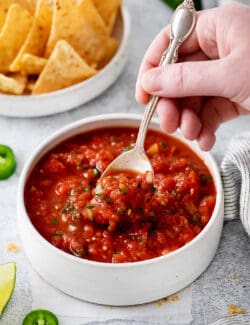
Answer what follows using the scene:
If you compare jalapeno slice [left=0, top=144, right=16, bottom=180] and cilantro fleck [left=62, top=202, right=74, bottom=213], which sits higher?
cilantro fleck [left=62, top=202, right=74, bottom=213]

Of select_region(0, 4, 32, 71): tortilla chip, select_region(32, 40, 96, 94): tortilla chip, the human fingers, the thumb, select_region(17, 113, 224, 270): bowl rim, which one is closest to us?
the thumb

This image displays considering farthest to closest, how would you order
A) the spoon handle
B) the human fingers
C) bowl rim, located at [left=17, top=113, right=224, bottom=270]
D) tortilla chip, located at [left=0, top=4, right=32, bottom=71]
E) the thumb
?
tortilla chip, located at [left=0, top=4, right=32, bottom=71] < the human fingers < the spoon handle < bowl rim, located at [left=17, top=113, right=224, bottom=270] < the thumb

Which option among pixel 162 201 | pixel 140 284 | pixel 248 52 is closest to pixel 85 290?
pixel 140 284

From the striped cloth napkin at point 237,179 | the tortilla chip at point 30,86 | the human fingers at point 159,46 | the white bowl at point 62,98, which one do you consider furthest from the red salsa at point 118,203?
the tortilla chip at point 30,86

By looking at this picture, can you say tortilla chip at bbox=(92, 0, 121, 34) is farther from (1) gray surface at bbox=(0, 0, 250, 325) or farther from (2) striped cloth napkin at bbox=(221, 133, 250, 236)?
(2) striped cloth napkin at bbox=(221, 133, 250, 236)

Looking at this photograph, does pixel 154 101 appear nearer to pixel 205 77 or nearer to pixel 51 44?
pixel 205 77

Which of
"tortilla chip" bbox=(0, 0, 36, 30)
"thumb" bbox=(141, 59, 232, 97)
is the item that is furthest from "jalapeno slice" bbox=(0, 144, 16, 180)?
"thumb" bbox=(141, 59, 232, 97)
